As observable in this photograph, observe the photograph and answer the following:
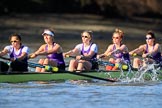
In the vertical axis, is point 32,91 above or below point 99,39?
below

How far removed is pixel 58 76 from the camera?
17281 mm

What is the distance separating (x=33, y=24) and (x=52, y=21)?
115 centimetres

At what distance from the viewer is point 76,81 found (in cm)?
1758

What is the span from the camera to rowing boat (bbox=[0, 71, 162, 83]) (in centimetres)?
1675

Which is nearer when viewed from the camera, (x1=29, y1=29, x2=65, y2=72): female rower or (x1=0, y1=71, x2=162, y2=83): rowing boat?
(x1=0, y1=71, x2=162, y2=83): rowing boat

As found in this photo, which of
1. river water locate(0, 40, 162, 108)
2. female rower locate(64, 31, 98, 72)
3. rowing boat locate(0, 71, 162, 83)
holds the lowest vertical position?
river water locate(0, 40, 162, 108)

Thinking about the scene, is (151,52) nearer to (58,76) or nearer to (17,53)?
(58,76)

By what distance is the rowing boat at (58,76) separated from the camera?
1675 centimetres

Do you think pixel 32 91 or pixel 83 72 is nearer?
pixel 32 91

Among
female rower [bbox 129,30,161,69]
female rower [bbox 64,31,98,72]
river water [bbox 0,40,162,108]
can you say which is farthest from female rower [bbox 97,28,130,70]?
river water [bbox 0,40,162,108]

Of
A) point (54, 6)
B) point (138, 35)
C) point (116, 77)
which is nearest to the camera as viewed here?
point (116, 77)

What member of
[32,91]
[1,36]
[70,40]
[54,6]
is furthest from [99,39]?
[32,91]

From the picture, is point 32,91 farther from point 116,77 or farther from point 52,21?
point 52,21

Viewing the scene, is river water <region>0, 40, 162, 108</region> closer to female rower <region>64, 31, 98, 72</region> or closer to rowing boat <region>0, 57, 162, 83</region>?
rowing boat <region>0, 57, 162, 83</region>
